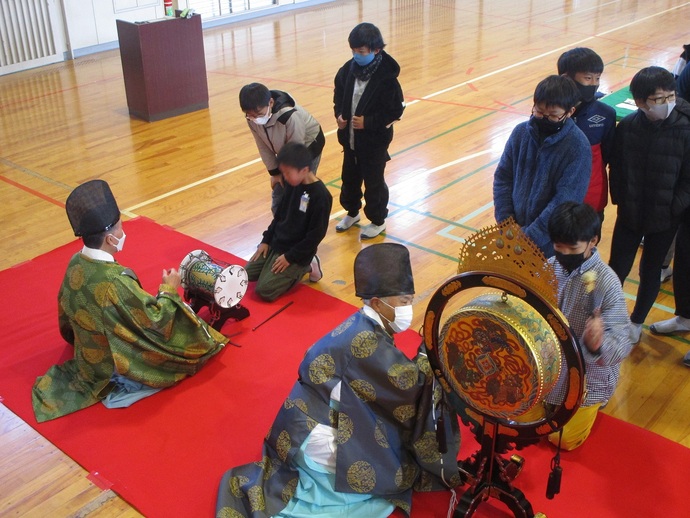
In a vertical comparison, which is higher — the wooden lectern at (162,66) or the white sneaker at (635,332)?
the wooden lectern at (162,66)

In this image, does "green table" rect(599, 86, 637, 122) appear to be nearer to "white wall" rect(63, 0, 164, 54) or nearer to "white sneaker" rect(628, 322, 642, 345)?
"white sneaker" rect(628, 322, 642, 345)

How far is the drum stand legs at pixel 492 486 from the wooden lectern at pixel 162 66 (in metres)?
5.91

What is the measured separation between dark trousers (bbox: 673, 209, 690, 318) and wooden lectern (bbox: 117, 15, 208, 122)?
5476 millimetres

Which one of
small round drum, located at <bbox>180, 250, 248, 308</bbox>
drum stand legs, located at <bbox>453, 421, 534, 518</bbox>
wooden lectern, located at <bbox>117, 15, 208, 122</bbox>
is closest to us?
drum stand legs, located at <bbox>453, 421, 534, 518</bbox>

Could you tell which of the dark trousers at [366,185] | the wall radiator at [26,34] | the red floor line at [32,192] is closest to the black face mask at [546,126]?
the dark trousers at [366,185]

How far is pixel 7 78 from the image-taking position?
9258mm

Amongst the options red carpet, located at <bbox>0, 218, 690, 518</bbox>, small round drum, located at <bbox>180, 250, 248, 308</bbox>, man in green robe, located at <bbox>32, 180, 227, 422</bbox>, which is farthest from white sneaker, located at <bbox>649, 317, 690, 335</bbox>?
man in green robe, located at <bbox>32, 180, 227, 422</bbox>

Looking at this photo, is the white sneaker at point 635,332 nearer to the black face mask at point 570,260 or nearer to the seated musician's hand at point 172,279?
the black face mask at point 570,260

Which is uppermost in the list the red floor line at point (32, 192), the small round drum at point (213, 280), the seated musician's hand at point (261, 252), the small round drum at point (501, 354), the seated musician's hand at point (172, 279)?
the small round drum at point (501, 354)

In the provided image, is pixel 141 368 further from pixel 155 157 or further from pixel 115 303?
pixel 155 157

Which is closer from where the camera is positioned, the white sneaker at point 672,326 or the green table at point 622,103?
the white sneaker at point 672,326

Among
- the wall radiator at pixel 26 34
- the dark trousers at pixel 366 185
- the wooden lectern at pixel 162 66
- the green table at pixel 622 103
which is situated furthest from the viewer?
the wall radiator at pixel 26 34

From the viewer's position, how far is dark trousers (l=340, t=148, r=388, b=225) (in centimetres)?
A: 514

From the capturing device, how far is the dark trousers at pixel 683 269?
4.02 meters
